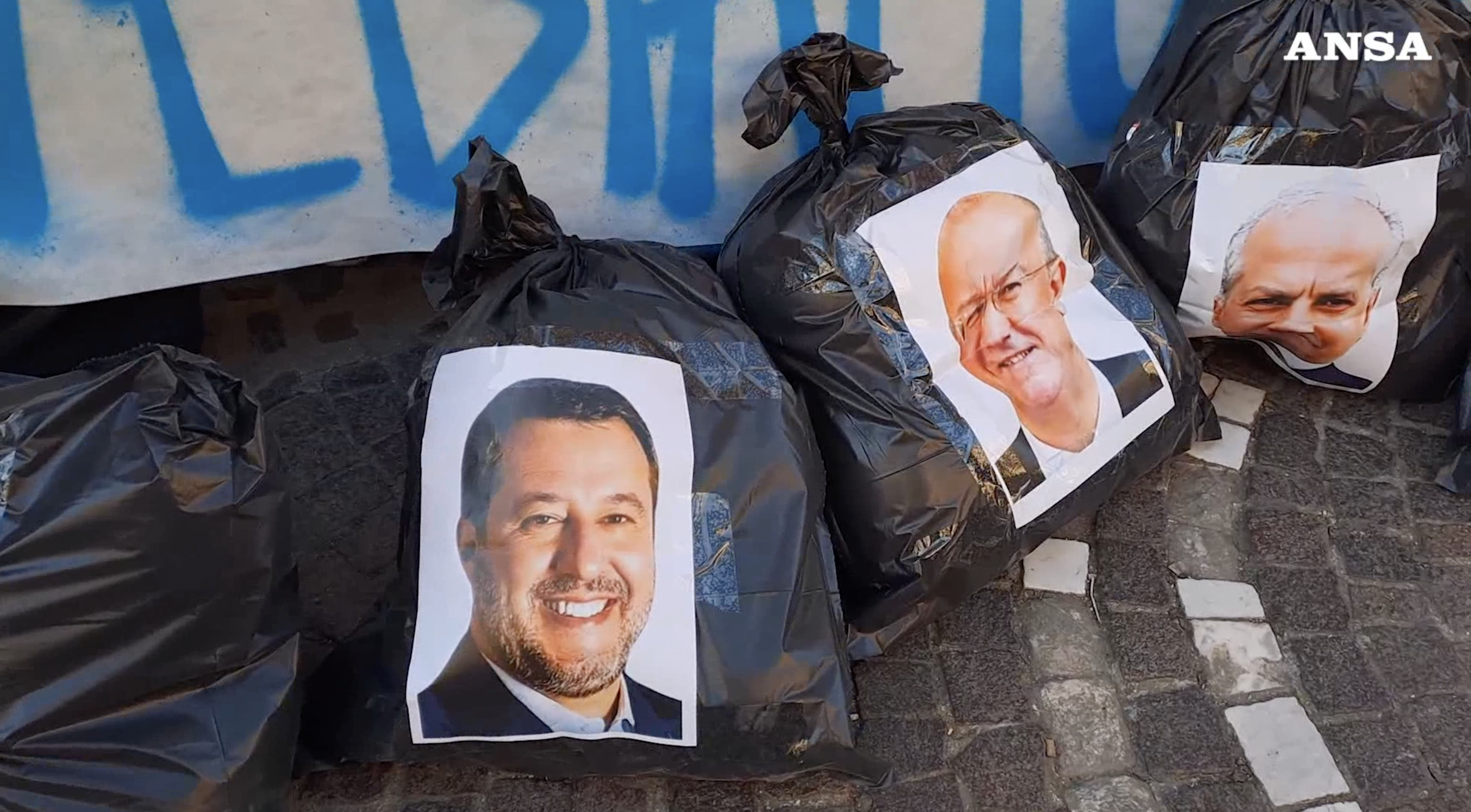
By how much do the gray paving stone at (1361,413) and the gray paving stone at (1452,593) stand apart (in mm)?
306

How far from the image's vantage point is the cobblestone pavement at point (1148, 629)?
5.55 feet

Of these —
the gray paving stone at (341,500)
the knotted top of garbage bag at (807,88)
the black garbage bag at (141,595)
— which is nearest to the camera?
the black garbage bag at (141,595)

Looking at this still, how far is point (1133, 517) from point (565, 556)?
1.04 m

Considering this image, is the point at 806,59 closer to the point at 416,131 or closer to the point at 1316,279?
the point at 416,131

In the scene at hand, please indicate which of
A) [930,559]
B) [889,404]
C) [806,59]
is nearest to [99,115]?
[806,59]

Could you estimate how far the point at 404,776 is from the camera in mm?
1673

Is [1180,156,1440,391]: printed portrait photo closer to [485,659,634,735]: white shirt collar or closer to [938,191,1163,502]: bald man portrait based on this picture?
[938,191,1163,502]: bald man portrait

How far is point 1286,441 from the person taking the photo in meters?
2.17

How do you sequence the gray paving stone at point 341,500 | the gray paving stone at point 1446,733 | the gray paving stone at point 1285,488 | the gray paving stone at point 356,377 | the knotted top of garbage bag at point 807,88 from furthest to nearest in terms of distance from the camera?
the gray paving stone at point 356,377 < the gray paving stone at point 1285,488 < the gray paving stone at point 341,500 < the knotted top of garbage bag at point 807,88 < the gray paving stone at point 1446,733

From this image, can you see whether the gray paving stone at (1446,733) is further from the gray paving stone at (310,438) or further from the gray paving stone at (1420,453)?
the gray paving stone at (310,438)

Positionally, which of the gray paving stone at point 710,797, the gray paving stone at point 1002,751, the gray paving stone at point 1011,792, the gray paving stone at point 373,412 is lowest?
the gray paving stone at point 1011,792

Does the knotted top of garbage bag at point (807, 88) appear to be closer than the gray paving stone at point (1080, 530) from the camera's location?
Yes

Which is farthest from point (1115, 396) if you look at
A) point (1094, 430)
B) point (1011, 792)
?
point (1011, 792)

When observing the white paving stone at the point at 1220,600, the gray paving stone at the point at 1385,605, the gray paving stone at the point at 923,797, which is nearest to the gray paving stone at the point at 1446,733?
the gray paving stone at the point at 1385,605
